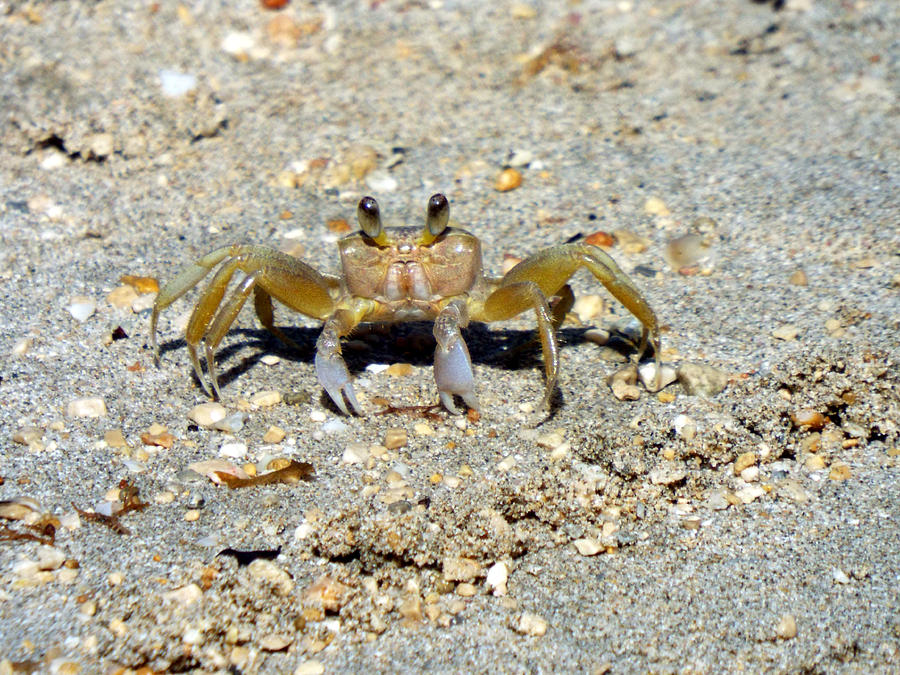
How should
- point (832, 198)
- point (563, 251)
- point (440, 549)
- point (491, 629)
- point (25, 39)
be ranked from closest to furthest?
point (491, 629) < point (440, 549) < point (563, 251) < point (832, 198) < point (25, 39)

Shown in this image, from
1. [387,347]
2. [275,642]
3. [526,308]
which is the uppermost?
[526,308]

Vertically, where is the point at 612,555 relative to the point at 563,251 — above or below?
below

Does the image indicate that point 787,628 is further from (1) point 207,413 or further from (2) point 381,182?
(2) point 381,182

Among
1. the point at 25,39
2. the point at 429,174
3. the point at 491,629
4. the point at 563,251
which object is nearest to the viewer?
the point at 491,629

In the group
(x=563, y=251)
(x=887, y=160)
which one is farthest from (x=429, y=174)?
(x=887, y=160)

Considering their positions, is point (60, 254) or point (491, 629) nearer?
point (491, 629)

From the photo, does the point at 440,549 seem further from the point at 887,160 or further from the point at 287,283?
the point at 887,160

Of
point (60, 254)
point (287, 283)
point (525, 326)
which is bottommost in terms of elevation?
point (525, 326)

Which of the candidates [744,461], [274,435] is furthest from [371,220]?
[744,461]
